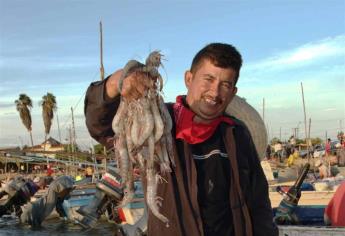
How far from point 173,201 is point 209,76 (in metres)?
0.69

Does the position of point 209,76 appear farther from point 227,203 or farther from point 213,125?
point 227,203

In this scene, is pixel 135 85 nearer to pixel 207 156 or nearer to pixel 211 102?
pixel 211 102

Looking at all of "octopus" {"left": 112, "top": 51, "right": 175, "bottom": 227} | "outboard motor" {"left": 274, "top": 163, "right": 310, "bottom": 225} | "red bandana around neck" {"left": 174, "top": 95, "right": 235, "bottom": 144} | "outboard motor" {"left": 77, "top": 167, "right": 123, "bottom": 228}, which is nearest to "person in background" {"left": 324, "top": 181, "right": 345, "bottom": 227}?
"outboard motor" {"left": 274, "top": 163, "right": 310, "bottom": 225}

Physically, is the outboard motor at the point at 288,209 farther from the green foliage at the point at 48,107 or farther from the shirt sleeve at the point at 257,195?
the green foliage at the point at 48,107

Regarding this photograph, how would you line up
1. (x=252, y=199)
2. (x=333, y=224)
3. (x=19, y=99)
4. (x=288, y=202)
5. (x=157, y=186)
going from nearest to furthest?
(x=157, y=186) < (x=252, y=199) < (x=333, y=224) < (x=288, y=202) < (x=19, y=99)

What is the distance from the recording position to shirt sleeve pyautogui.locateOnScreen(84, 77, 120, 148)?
2.40 metres

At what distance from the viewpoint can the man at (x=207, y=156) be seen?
8.25 ft

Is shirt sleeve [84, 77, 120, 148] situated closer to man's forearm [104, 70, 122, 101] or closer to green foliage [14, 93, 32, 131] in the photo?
man's forearm [104, 70, 122, 101]

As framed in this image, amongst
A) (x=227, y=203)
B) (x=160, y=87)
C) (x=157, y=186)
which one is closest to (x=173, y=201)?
(x=157, y=186)

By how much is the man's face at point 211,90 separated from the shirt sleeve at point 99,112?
0.46 meters

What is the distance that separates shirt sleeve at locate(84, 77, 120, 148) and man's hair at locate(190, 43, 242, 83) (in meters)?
0.56

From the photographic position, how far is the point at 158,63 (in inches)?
84.1

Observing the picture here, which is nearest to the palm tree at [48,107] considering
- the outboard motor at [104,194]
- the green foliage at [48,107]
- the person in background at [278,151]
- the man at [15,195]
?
the green foliage at [48,107]

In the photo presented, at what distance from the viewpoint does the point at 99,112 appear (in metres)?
2.45
